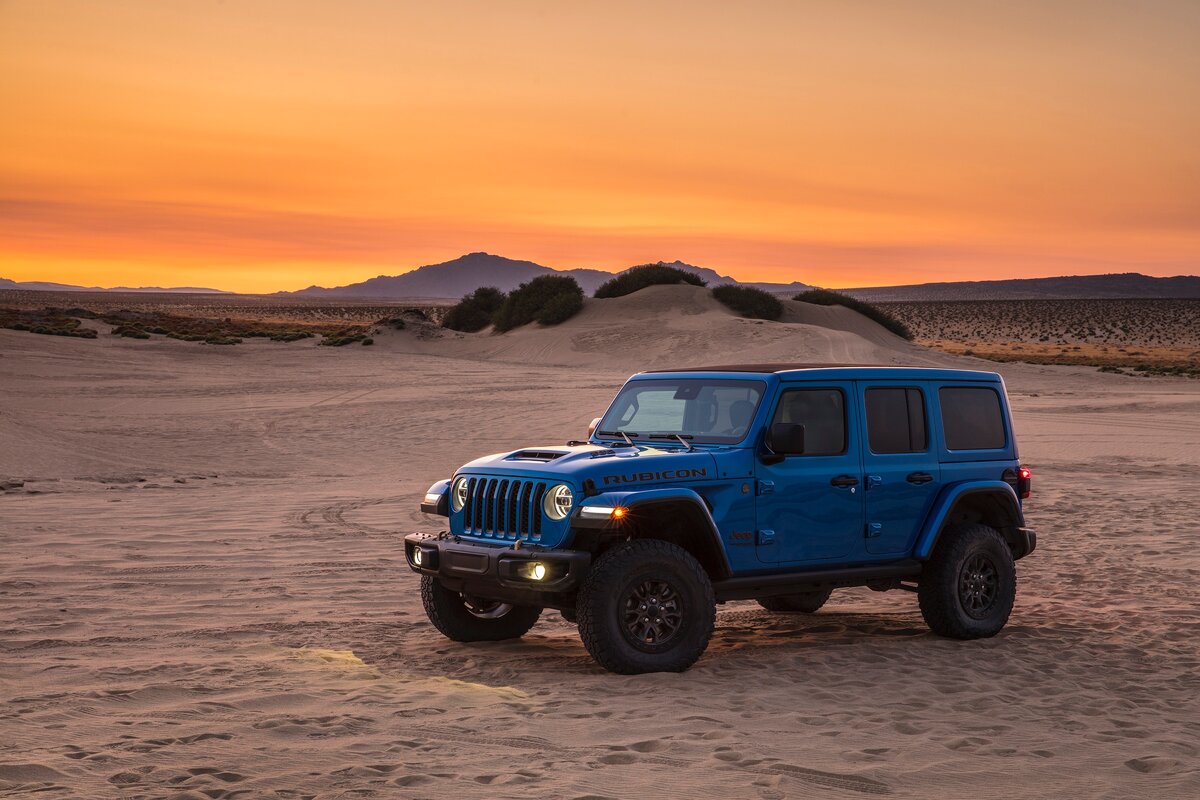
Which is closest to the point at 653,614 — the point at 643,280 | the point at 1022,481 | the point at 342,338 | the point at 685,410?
the point at 685,410

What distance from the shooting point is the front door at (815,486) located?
29.9ft

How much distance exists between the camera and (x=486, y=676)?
870cm

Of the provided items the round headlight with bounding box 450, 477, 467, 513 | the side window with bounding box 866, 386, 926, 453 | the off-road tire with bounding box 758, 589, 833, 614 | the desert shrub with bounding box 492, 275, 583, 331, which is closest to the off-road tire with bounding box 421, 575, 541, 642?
the round headlight with bounding box 450, 477, 467, 513

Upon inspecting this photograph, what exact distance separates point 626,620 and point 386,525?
7.74m

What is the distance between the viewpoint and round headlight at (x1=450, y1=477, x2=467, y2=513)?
9.22 m

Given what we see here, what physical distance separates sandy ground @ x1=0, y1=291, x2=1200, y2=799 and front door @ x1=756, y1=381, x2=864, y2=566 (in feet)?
2.60

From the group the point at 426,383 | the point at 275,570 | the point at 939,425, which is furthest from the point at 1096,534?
the point at 426,383

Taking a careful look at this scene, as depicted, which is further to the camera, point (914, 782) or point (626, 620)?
point (626, 620)

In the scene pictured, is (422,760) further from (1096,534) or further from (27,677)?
(1096,534)

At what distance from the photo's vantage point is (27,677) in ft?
27.2

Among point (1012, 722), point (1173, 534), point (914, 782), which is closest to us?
point (914, 782)

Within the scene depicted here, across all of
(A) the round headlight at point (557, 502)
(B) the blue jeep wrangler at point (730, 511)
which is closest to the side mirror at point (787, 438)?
(B) the blue jeep wrangler at point (730, 511)

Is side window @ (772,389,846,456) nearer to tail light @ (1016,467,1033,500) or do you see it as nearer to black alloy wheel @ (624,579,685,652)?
black alloy wheel @ (624,579,685,652)

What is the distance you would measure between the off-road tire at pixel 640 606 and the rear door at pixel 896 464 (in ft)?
5.54
